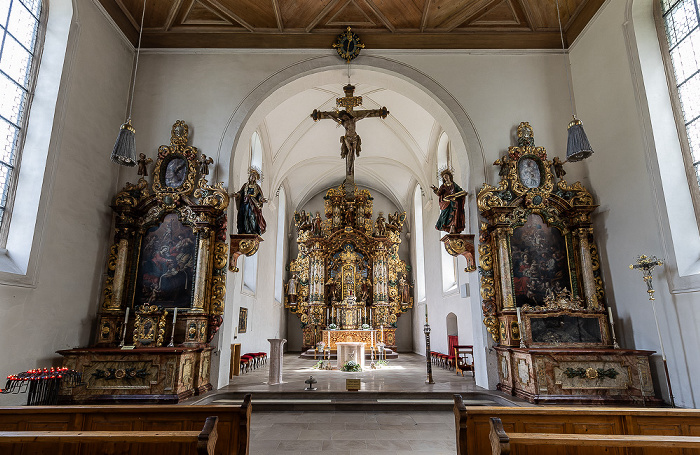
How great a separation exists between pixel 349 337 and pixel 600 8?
1293 cm

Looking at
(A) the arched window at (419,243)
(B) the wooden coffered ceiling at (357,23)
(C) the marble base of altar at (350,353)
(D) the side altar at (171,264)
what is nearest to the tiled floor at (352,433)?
(D) the side altar at (171,264)

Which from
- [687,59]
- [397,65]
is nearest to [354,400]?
[397,65]

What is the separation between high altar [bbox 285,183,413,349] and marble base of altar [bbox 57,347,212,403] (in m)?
11.1

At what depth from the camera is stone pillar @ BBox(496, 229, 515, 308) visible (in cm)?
705

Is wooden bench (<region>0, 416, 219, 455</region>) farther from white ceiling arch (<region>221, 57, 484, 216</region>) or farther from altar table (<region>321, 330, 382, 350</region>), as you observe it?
altar table (<region>321, 330, 382, 350</region>)

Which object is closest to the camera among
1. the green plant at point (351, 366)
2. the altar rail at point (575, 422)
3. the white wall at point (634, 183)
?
the altar rail at point (575, 422)

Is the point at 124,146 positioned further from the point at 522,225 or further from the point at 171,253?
the point at 522,225

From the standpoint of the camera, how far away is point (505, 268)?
7195 millimetres

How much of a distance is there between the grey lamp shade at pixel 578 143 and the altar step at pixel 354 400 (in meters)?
3.77

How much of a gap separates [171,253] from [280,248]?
9.80 metres

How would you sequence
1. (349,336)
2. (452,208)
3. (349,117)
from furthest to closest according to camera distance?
(349,336)
(349,117)
(452,208)

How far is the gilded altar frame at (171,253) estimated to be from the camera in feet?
23.2

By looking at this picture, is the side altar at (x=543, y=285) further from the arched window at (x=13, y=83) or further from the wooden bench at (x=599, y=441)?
the arched window at (x=13, y=83)

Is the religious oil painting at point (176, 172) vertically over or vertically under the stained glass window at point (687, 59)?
under
